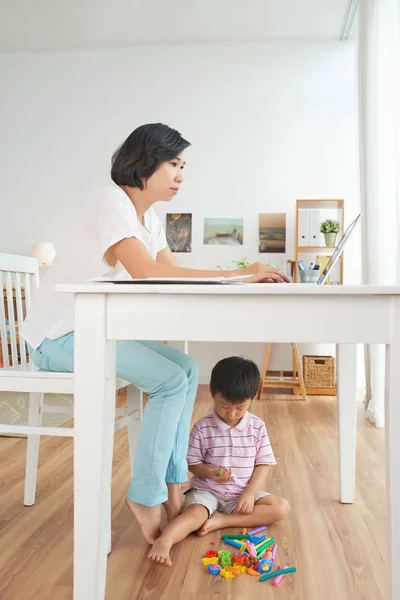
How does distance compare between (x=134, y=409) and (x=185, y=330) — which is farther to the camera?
(x=134, y=409)

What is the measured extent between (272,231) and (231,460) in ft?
11.0

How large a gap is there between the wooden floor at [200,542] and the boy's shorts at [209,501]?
0.27 ft

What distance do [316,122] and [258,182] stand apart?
2.24 ft

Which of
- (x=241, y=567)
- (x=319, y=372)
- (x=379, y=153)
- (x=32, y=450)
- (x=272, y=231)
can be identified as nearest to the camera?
(x=241, y=567)

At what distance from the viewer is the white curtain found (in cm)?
309

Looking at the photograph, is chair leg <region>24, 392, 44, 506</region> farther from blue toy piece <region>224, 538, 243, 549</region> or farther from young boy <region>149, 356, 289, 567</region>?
blue toy piece <region>224, 538, 243, 549</region>

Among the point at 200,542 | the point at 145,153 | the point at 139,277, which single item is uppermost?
the point at 145,153

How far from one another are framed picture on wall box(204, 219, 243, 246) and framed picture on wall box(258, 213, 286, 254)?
0.18m

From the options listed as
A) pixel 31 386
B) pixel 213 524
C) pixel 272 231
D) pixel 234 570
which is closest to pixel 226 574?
pixel 234 570

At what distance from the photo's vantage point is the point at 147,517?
57.7 inches

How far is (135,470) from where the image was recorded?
146 centimetres

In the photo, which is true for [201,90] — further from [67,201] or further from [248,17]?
[67,201]

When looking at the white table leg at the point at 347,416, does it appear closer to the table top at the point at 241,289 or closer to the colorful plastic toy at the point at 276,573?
the colorful plastic toy at the point at 276,573

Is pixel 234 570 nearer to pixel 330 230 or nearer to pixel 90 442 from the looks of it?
pixel 90 442
